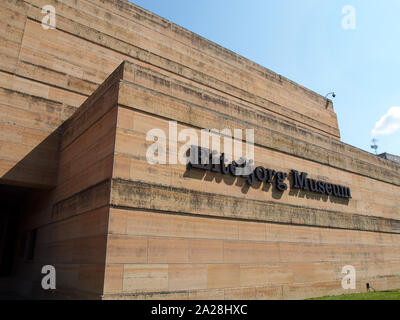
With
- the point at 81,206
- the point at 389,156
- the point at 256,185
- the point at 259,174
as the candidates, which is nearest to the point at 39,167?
the point at 81,206

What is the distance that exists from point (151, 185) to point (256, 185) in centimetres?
540

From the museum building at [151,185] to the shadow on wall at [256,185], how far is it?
6 cm

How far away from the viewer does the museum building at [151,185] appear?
35.9 feet

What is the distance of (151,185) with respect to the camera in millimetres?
11266

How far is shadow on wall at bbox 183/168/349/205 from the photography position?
1267cm

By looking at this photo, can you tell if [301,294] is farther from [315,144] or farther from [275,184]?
[315,144]

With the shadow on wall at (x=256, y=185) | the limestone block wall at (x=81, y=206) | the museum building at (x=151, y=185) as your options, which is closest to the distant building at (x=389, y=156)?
the museum building at (x=151, y=185)

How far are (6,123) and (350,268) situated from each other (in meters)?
19.2

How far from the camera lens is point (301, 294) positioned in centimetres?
1439

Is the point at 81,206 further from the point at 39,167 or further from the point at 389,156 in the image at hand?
the point at 389,156

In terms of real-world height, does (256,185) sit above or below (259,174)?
below

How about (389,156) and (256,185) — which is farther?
(389,156)
